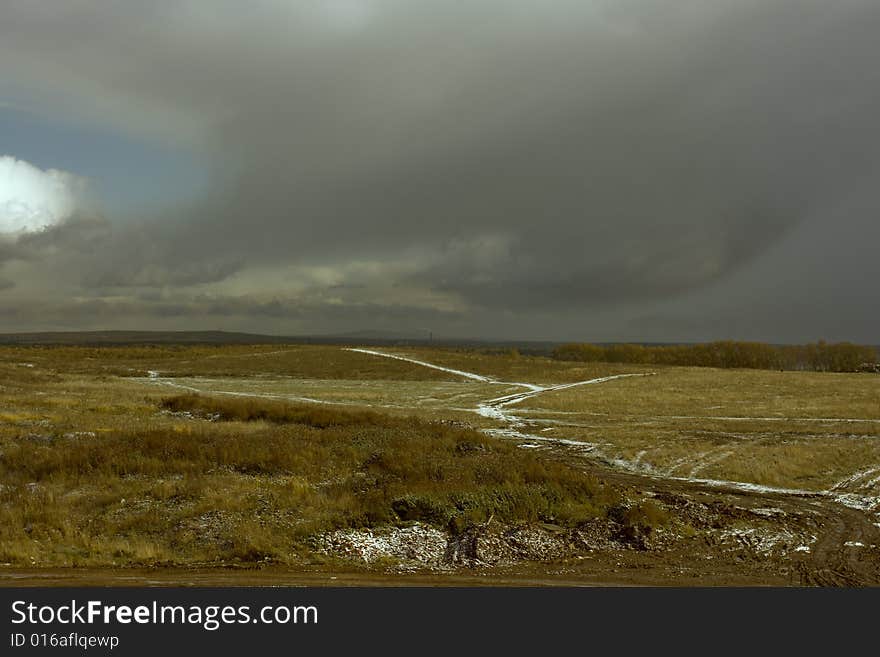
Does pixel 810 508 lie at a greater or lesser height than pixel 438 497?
lesser

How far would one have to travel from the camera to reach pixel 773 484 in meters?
20.1

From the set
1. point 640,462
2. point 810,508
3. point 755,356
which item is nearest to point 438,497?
point 810,508

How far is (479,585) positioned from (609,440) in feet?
60.1

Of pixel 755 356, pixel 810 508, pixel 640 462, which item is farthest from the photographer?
pixel 755 356

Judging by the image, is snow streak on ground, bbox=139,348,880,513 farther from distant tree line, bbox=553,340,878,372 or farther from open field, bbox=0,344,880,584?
distant tree line, bbox=553,340,878,372

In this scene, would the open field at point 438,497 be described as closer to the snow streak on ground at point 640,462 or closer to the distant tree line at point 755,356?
the snow streak on ground at point 640,462

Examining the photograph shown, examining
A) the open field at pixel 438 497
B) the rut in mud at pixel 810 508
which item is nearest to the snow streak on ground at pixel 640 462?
the rut in mud at pixel 810 508

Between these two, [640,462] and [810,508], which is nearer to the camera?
[810,508]

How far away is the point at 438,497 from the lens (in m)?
16.2

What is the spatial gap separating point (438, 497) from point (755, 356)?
143 metres

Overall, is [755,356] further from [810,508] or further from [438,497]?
[438,497]

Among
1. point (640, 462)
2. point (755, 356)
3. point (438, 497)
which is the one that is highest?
point (755, 356)

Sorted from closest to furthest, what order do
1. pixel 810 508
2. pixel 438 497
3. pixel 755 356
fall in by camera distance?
pixel 438 497, pixel 810 508, pixel 755 356

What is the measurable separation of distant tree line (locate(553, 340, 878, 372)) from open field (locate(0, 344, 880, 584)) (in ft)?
374
